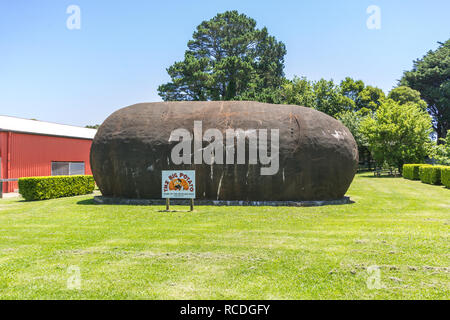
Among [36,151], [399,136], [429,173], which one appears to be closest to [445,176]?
[429,173]

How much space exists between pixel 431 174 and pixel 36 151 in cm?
2492

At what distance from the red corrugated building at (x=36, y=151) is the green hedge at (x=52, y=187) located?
4699 millimetres

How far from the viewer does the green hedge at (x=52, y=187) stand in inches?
568

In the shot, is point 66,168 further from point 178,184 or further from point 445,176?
point 445,176

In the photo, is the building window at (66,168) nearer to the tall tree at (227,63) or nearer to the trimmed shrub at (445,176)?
the tall tree at (227,63)

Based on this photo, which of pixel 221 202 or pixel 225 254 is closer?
pixel 225 254

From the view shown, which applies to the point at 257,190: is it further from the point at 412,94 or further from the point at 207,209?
the point at 412,94

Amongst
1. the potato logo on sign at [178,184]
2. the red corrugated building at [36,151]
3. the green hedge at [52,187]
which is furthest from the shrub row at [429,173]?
the red corrugated building at [36,151]

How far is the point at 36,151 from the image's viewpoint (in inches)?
779

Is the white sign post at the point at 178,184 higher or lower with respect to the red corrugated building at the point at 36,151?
lower

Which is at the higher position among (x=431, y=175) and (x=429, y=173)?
(x=429, y=173)

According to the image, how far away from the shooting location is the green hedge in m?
14.4

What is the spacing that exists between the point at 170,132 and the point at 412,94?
43289mm

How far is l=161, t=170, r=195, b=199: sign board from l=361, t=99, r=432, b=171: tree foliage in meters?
24.4
